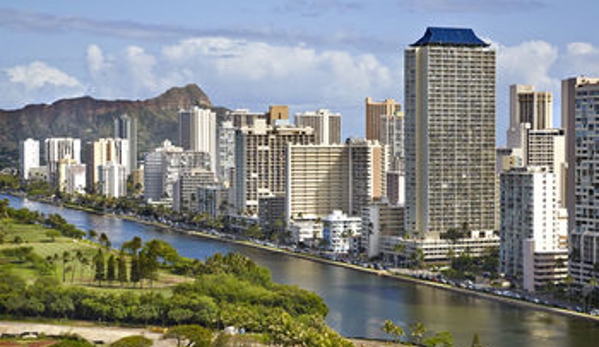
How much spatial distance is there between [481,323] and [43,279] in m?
9.30

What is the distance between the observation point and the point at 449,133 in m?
34.4

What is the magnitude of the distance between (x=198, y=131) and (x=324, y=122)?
23.1m

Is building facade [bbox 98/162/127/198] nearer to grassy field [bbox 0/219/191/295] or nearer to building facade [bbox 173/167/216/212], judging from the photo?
building facade [bbox 173/167/216/212]

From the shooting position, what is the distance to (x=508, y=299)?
26.2 metres

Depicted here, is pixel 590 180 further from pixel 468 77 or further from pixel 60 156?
pixel 60 156

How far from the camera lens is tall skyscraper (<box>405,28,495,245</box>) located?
34250 millimetres

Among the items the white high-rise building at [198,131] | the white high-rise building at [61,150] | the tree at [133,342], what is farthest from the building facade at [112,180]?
the tree at [133,342]

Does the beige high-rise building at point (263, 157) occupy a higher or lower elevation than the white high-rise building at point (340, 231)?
higher

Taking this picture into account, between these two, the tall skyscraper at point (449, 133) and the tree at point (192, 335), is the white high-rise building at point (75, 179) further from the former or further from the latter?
the tree at point (192, 335)

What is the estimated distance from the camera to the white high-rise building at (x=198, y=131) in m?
83.8

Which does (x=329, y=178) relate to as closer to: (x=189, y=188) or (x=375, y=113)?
(x=189, y=188)

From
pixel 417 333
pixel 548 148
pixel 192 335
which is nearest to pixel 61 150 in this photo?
pixel 548 148

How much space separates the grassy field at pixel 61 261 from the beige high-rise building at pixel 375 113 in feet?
100

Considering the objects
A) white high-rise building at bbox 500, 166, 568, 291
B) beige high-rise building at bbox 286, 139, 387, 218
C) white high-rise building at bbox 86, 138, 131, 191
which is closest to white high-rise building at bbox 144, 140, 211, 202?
white high-rise building at bbox 86, 138, 131, 191
